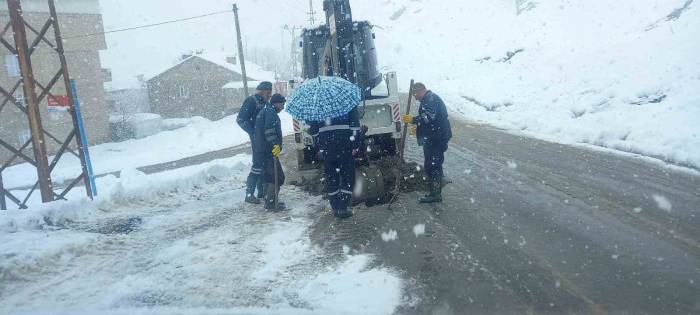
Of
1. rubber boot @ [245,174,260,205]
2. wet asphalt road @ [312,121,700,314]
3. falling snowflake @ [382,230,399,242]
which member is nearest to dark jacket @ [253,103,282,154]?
rubber boot @ [245,174,260,205]

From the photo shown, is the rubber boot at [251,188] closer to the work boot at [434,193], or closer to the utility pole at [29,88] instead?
the work boot at [434,193]

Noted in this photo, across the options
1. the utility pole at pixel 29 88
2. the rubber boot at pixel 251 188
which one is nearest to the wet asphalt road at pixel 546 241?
the rubber boot at pixel 251 188

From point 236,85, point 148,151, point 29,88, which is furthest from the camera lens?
point 236,85

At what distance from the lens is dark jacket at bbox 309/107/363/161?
20.5 feet

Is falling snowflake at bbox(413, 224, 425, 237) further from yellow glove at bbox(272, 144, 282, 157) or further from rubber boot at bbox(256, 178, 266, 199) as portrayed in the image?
rubber boot at bbox(256, 178, 266, 199)

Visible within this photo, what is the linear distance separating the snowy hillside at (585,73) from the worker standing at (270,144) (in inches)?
289

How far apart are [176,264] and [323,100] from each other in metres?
2.66

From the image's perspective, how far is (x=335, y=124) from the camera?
246 inches

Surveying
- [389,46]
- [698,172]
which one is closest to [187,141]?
[698,172]

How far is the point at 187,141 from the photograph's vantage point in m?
28.1

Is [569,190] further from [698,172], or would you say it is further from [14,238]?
[14,238]

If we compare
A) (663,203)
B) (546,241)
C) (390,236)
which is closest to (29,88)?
(390,236)

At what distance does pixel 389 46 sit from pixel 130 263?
48949mm

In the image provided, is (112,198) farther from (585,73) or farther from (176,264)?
(585,73)
